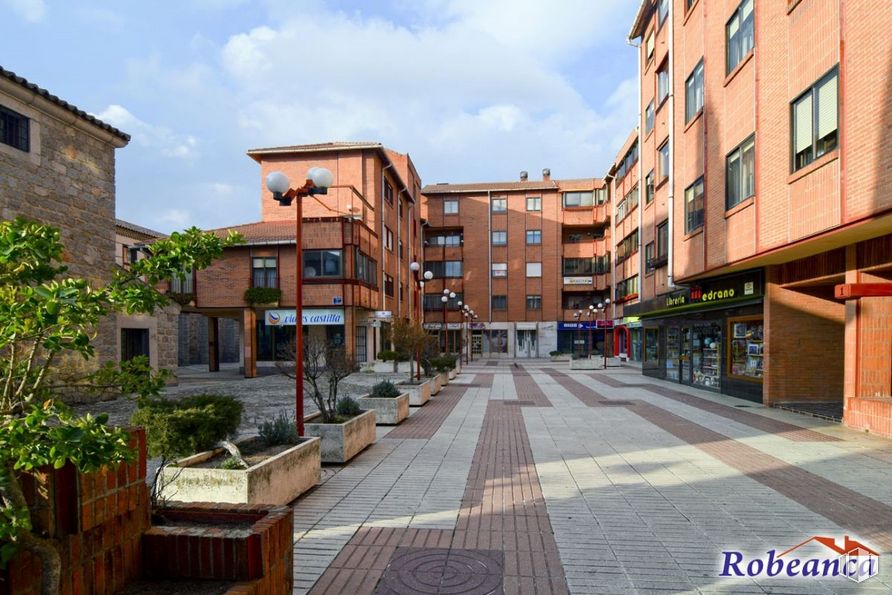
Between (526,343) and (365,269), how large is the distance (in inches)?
1045

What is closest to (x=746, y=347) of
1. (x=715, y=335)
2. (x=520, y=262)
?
(x=715, y=335)

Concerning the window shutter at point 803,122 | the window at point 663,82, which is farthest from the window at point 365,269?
the window shutter at point 803,122

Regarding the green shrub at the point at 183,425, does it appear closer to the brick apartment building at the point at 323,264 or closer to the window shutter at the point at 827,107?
the window shutter at the point at 827,107

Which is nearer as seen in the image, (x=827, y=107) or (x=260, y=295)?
(x=827, y=107)

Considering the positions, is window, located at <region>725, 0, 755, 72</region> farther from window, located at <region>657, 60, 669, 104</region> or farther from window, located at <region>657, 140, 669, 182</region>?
window, located at <region>657, 140, 669, 182</region>

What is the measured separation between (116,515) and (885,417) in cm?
1201

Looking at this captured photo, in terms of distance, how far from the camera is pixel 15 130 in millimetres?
12789

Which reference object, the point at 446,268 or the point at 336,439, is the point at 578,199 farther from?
the point at 336,439

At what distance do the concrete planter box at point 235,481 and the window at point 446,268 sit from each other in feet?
156

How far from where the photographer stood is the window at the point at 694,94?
16867 millimetres

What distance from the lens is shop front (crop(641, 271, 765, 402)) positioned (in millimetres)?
14773

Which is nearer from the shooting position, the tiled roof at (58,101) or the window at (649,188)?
the tiled roof at (58,101)

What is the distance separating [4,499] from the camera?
2225 mm

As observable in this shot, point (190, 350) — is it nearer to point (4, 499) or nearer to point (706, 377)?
point (706, 377)
